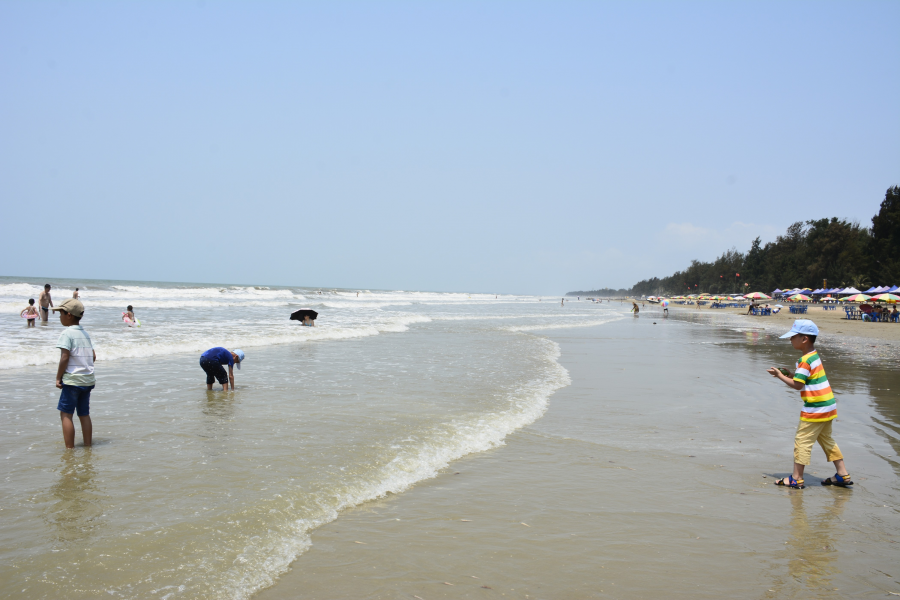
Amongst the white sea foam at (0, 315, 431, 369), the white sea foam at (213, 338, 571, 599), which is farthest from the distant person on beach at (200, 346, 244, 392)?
the white sea foam at (0, 315, 431, 369)

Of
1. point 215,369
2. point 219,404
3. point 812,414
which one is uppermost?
point 812,414

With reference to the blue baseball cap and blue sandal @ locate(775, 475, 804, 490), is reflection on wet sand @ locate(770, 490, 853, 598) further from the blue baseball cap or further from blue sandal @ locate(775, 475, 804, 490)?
the blue baseball cap

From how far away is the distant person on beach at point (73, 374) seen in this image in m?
6.21

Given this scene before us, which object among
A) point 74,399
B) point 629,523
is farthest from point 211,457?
point 629,523

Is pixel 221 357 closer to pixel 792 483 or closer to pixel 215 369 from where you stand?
pixel 215 369

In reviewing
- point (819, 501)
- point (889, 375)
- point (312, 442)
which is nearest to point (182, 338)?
point (312, 442)

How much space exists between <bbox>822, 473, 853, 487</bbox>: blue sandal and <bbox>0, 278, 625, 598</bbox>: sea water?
143 inches

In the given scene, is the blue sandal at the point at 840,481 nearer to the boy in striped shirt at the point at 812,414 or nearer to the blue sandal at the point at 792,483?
the boy in striped shirt at the point at 812,414

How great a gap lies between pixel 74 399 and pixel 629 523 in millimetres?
6248

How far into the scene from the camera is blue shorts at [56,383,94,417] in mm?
6211

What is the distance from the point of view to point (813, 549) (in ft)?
13.5

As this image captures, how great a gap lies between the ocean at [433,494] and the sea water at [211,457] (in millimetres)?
28

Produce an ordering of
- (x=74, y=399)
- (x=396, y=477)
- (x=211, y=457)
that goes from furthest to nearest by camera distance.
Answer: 1. (x=74, y=399)
2. (x=211, y=457)
3. (x=396, y=477)

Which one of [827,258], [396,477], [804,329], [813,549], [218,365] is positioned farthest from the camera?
[827,258]
